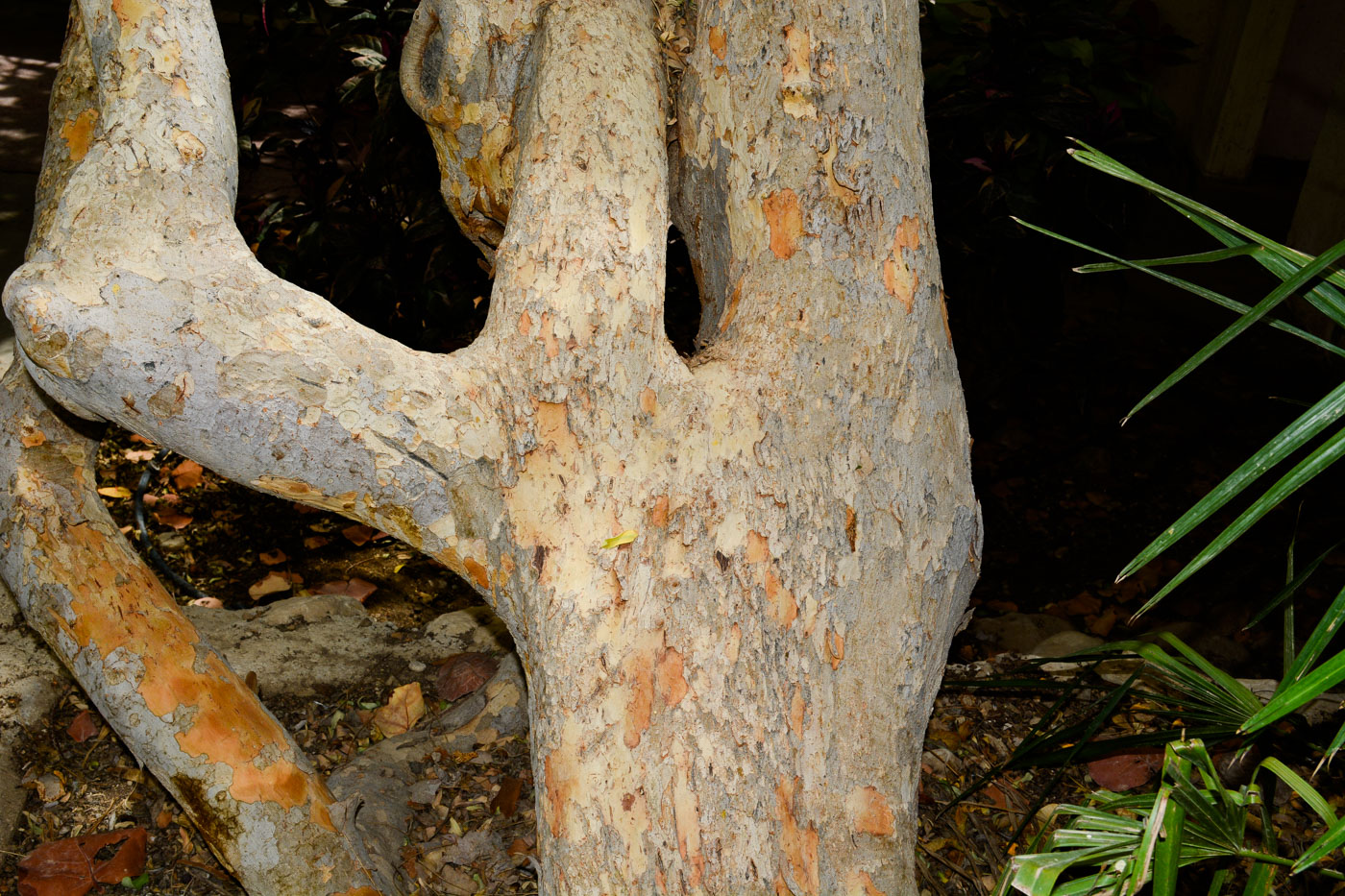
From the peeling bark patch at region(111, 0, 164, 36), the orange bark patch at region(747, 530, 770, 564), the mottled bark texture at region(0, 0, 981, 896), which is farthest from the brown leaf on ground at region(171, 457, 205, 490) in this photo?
the orange bark patch at region(747, 530, 770, 564)

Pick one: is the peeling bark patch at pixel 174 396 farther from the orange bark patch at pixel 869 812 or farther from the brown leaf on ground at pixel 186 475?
the brown leaf on ground at pixel 186 475

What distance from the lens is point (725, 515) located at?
4.78 feet

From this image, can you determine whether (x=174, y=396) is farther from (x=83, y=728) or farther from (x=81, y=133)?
(x=83, y=728)

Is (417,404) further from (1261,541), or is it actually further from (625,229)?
(1261,541)

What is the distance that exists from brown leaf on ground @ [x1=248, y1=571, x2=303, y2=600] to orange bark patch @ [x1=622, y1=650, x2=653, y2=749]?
86.0 inches

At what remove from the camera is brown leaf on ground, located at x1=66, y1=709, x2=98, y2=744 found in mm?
2236

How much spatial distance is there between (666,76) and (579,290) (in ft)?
1.65

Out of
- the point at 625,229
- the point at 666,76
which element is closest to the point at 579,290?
the point at 625,229

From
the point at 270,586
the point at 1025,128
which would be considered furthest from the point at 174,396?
the point at 1025,128

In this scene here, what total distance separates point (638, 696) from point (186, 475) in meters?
2.99

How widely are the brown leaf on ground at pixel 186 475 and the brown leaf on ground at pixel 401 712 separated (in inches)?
72.4

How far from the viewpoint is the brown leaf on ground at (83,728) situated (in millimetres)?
2236

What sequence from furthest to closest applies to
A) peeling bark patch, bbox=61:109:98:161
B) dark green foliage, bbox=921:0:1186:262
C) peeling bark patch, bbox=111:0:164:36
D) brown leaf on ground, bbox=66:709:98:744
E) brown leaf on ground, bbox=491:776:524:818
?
dark green foliage, bbox=921:0:1186:262 → brown leaf on ground, bbox=66:709:98:744 → brown leaf on ground, bbox=491:776:524:818 → peeling bark patch, bbox=61:109:98:161 → peeling bark patch, bbox=111:0:164:36

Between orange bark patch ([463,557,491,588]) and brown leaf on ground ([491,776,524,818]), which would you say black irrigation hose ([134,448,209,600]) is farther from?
orange bark patch ([463,557,491,588])
